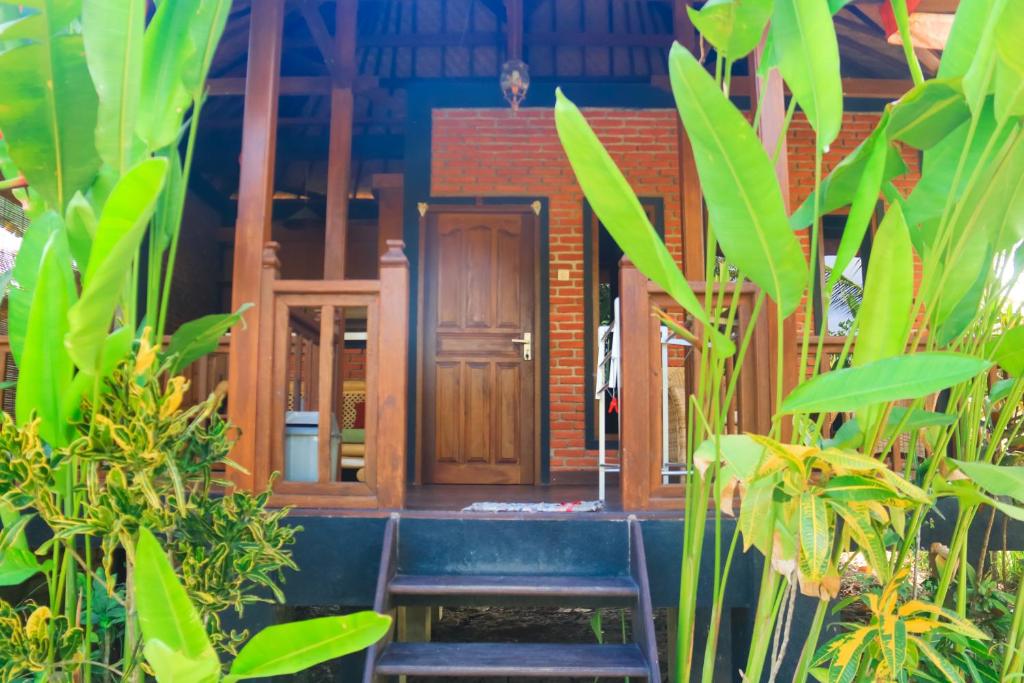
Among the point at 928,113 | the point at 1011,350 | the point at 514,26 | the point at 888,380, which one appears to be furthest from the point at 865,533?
the point at 514,26

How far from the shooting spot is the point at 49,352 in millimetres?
1786

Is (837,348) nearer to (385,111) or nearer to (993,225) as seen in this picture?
(993,225)

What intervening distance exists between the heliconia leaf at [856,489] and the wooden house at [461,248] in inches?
51.1

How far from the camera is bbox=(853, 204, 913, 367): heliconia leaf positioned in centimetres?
163

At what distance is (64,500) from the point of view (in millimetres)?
2008

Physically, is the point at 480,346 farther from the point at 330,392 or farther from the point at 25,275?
the point at 25,275

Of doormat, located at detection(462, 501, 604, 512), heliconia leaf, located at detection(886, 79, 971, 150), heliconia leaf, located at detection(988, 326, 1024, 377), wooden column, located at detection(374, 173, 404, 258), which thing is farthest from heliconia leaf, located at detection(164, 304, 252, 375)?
wooden column, located at detection(374, 173, 404, 258)

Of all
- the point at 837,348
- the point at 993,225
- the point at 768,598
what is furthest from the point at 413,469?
the point at 993,225

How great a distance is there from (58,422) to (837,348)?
3.13 m

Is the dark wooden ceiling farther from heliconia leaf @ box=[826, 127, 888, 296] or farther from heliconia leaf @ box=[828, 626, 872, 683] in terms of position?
heliconia leaf @ box=[828, 626, 872, 683]

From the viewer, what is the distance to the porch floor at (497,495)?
3.82m

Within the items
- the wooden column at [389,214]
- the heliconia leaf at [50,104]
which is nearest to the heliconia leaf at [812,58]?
the heliconia leaf at [50,104]

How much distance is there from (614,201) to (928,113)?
0.78m

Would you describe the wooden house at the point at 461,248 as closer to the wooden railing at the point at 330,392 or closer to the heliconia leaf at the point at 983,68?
the wooden railing at the point at 330,392
